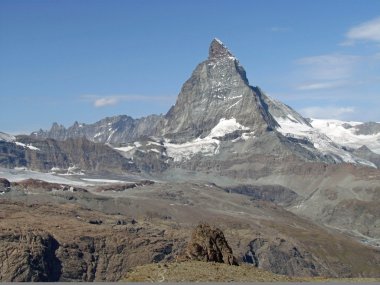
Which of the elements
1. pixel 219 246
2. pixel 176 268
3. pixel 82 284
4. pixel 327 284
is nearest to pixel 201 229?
pixel 219 246

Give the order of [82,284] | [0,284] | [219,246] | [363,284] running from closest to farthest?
1. [82,284]
2. [0,284]
3. [363,284]
4. [219,246]

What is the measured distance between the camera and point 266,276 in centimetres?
8569

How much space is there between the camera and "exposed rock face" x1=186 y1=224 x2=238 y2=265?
422 ft

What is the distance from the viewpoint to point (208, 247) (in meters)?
133

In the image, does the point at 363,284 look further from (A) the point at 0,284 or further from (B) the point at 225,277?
(A) the point at 0,284

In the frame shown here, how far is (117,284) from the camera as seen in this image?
66812mm

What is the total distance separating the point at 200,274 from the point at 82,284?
2670cm

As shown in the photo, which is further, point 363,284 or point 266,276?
point 266,276

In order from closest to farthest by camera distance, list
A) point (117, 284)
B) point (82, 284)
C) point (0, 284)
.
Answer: point (82, 284) → point (0, 284) → point (117, 284)

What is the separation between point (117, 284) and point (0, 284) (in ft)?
34.6

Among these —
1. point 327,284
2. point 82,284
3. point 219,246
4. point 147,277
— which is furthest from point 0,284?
point 219,246

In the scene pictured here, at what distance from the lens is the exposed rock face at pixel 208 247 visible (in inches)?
5061

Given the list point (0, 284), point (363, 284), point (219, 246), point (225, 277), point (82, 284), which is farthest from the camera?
point (219, 246)

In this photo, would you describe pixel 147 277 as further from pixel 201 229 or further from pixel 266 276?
pixel 201 229
